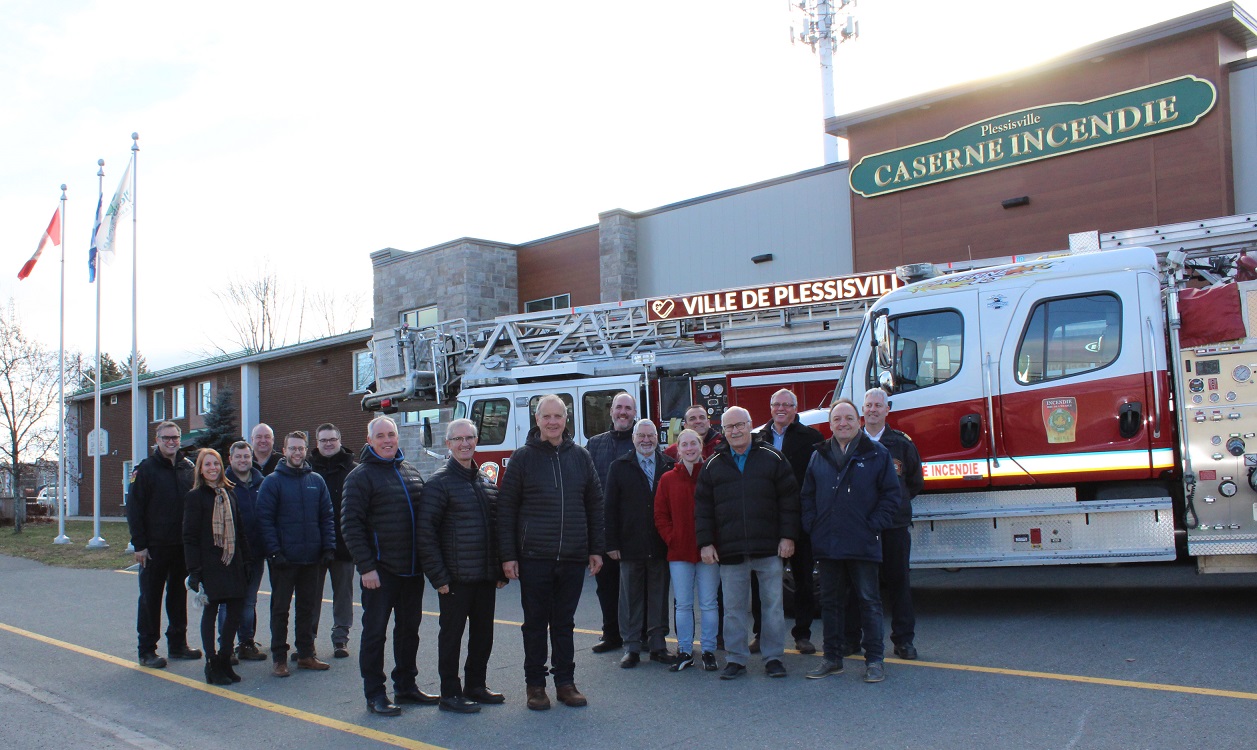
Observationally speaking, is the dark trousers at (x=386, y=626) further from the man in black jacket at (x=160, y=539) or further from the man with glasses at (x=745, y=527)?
the man in black jacket at (x=160, y=539)

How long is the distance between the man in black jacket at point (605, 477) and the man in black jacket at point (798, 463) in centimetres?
115

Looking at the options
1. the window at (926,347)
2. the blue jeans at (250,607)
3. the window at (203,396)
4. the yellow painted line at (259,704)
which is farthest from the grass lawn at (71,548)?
the window at (926,347)

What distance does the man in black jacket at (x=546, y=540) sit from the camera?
6480mm

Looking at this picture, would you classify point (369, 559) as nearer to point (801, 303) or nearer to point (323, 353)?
point (801, 303)

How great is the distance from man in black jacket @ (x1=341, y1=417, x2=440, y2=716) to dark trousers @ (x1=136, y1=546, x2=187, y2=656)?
283cm

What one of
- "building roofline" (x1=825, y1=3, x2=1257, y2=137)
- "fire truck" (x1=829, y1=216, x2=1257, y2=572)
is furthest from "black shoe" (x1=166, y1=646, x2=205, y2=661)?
"building roofline" (x1=825, y1=3, x2=1257, y2=137)

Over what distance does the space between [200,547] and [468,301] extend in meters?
17.7

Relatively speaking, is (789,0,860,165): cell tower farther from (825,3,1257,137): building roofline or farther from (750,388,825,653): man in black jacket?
(750,388,825,653): man in black jacket

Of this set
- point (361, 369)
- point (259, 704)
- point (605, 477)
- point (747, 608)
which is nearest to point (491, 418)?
point (605, 477)

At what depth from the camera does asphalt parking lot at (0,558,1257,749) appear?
18.3 feet

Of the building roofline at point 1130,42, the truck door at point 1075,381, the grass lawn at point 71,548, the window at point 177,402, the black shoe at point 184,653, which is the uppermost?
the building roofline at point 1130,42

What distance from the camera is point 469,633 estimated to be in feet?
21.5

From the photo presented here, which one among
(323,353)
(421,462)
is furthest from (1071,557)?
(323,353)

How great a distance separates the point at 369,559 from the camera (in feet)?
21.1
